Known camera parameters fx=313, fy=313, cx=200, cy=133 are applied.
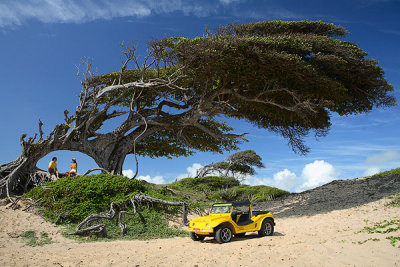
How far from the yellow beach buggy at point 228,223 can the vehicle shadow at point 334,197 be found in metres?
4.78

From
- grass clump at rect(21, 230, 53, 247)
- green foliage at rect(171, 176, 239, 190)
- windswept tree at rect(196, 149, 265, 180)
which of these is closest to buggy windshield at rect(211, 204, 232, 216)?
grass clump at rect(21, 230, 53, 247)

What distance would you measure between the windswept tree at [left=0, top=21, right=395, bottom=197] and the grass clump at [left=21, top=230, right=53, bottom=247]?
554 centimetres

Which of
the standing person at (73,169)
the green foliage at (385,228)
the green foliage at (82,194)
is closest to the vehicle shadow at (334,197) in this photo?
the green foliage at (385,228)

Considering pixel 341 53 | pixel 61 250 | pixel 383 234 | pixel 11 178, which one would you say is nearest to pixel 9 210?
pixel 11 178

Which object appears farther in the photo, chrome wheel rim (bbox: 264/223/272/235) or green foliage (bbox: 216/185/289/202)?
green foliage (bbox: 216/185/289/202)

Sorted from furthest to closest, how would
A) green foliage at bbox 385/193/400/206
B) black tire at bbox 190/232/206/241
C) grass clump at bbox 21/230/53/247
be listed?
green foliage at bbox 385/193/400/206 < black tire at bbox 190/232/206/241 < grass clump at bbox 21/230/53/247

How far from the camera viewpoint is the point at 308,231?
11.0 m

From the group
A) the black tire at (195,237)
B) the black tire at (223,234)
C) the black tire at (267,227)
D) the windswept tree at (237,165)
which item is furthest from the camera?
the windswept tree at (237,165)

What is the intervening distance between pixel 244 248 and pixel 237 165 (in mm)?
28516

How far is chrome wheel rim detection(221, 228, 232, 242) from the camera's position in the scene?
30.6 feet

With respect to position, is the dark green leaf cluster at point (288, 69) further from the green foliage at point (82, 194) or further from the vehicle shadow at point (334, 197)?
the green foliage at point (82, 194)

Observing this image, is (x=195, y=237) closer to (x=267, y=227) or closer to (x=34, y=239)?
(x=267, y=227)

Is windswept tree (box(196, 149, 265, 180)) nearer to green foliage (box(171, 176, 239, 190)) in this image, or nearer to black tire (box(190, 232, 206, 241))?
green foliage (box(171, 176, 239, 190))

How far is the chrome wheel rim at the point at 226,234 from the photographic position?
30.6 ft
